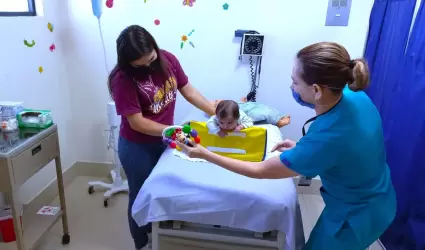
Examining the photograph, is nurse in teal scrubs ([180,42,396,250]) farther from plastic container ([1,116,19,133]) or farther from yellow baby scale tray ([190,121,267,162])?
plastic container ([1,116,19,133])

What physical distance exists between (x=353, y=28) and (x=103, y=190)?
2.23 meters

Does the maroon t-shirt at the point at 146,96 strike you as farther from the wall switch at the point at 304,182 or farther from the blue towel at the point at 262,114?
the wall switch at the point at 304,182

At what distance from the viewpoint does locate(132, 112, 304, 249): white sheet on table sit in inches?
52.7

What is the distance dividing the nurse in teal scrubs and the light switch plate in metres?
1.42

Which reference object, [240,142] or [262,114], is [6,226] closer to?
[240,142]

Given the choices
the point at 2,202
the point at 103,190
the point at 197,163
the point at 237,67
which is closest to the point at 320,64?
the point at 197,163

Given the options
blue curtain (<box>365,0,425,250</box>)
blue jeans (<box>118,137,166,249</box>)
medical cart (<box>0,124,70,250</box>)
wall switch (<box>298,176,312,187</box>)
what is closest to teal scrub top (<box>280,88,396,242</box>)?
blue curtain (<box>365,0,425,250</box>)

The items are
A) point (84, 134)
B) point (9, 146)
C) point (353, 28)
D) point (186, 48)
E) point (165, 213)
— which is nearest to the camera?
point (165, 213)

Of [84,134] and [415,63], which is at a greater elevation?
[415,63]

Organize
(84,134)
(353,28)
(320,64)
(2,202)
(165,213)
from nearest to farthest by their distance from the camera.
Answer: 1. (320,64)
2. (165,213)
3. (2,202)
4. (353,28)
5. (84,134)

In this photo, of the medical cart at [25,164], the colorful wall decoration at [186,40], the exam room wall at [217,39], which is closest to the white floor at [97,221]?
the medical cart at [25,164]

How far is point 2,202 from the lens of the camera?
202 centimetres

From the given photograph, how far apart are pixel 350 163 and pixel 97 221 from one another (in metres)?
1.83

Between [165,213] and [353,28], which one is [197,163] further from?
[353,28]
